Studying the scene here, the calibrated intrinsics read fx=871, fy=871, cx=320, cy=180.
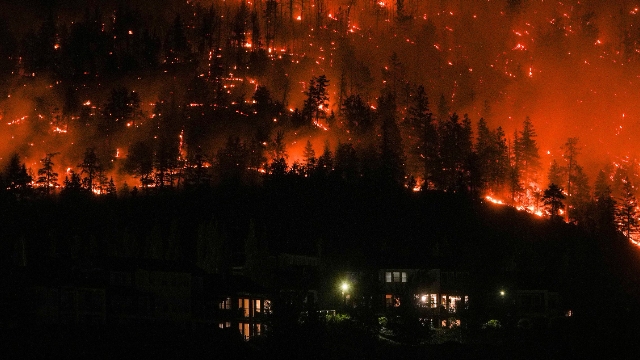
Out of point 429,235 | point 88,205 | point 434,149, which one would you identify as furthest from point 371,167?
point 88,205

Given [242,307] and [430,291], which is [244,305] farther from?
[430,291]

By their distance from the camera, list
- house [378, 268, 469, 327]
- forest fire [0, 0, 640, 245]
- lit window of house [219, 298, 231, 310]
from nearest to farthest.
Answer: lit window of house [219, 298, 231, 310]
house [378, 268, 469, 327]
forest fire [0, 0, 640, 245]

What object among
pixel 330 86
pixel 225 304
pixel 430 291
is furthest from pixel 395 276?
pixel 330 86

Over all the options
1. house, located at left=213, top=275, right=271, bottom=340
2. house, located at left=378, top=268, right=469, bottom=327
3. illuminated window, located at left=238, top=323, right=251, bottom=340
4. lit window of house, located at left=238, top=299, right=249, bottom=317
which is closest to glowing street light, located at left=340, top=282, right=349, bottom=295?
house, located at left=378, top=268, right=469, bottom=327

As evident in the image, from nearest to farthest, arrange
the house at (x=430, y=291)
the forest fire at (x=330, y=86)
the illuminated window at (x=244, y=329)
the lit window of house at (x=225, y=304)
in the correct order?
the illuminated window at (x=244, y=329) < the lit window of house at (x=225, y=304) < the house at (x=430, y=291) < the forest fire at (x=330, y=86)

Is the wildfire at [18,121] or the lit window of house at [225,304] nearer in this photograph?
the lit window of house at [225,304]

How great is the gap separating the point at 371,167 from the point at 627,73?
95.6 m

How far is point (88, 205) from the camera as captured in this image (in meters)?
A: 114

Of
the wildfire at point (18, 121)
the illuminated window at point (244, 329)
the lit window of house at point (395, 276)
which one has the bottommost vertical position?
the illuminated window at point (244, 329)

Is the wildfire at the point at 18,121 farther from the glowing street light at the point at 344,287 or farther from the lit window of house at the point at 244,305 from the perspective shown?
the lit window of house at the point at 244,305

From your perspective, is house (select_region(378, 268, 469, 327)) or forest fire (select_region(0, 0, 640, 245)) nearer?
house (select_region(378, 268, 469, 327))

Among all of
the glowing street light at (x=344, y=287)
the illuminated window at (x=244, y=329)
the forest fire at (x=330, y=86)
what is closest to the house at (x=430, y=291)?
the glowing street light at (x=344, y=287)

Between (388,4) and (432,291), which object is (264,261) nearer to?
(432,291)

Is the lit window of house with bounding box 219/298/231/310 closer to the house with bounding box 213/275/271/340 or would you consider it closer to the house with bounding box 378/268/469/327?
the house with bounding box 213/275/271/340
